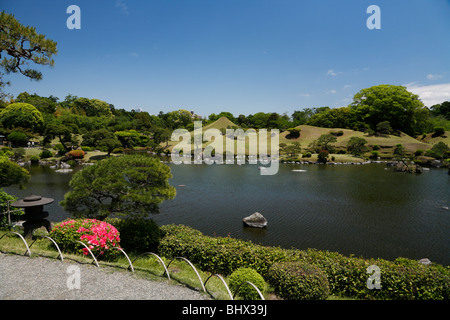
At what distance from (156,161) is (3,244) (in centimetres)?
717

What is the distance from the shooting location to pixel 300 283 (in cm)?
734

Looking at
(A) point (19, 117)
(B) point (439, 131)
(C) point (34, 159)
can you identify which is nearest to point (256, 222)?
(C) point (34, 159)

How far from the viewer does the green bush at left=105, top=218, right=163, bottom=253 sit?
11.6 m

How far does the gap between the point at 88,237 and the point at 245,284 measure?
6.44 metres

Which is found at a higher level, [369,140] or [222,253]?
[369,140]

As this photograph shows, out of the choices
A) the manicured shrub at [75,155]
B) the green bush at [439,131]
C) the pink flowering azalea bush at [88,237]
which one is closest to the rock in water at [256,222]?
the pink flowering azalea bush at [88,237]

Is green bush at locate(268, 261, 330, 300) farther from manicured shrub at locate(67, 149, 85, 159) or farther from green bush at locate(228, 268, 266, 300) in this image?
manicured shrub at locate(67, 149, 85, 159)

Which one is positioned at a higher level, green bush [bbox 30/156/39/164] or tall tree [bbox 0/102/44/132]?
tall tree [bbox 0/102/44/132]

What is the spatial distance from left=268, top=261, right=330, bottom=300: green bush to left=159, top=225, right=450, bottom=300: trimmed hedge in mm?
1067

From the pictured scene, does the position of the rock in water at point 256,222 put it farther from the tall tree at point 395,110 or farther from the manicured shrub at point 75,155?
the tall tree at point 395,110

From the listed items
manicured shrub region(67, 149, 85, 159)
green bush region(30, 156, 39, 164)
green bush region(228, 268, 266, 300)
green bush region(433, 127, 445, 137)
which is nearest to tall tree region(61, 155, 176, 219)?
green bush region(228, 268, 266, 300)

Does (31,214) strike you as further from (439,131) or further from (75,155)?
(439,131)

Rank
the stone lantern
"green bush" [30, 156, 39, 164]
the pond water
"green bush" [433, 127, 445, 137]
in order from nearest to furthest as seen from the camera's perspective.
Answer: the stone lantern < the pond water < "green bush" [30, 156, 39, 164] < "green bush" [433, 127, 445, 137]
